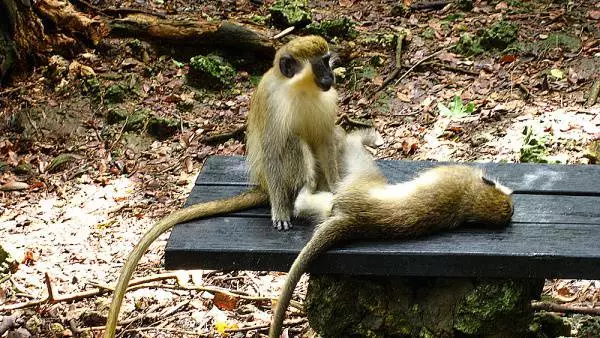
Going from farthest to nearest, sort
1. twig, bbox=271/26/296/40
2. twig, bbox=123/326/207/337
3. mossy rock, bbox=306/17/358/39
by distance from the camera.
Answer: mossy rock, bbox=306/17/358/39
twig, bbox=271/26/296/40
twig, bbox=123/326/207/337

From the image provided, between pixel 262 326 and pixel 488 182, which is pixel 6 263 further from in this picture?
pixel 488 182

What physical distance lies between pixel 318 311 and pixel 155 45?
582cm

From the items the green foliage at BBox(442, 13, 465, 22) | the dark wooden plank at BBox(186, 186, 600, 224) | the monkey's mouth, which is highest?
the monkey's mouth

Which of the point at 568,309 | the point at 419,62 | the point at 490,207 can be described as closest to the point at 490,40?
the point at 419,62

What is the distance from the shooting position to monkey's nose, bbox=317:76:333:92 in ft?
13.4

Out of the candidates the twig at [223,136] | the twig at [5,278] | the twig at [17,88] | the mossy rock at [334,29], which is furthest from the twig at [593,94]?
the twig at [17,88]

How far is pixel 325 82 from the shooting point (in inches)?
161

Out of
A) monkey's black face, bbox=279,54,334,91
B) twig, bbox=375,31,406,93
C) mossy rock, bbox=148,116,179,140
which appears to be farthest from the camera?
twig, bbox=375,31,406,93

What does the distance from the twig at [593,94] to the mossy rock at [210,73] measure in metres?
3.91

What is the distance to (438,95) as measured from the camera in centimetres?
786

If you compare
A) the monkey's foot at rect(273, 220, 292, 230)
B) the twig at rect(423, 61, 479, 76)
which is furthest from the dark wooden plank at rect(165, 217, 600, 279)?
the twig at rect(423, 61, 479, 76)

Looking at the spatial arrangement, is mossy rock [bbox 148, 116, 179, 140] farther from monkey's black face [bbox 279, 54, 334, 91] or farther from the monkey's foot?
the monkey's foot

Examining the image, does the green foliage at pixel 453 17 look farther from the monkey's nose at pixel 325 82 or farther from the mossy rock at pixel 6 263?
the mossy rock at pixel 6 263

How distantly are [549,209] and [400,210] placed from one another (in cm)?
86
